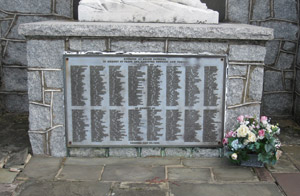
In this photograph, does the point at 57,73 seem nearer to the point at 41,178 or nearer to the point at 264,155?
the point at 41,178

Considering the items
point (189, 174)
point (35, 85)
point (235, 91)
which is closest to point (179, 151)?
point (189, 174)

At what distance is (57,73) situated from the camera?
125 inches

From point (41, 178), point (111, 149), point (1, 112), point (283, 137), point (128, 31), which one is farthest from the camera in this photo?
point (1, 112)

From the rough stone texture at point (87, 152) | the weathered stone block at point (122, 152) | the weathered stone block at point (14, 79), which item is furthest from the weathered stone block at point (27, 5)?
the weathered stone block at point (122, 152)

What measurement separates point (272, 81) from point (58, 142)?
255 centimetres

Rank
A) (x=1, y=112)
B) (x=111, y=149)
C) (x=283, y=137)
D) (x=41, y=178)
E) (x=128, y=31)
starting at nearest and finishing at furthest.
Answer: (x=41, y=178)
(x=128, y=31)
(x=111, y=149)
(x=283, y=137)
(x=1, y=112)

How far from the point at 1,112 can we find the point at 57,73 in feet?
5.41

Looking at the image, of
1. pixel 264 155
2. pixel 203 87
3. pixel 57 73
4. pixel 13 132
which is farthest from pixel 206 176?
pixel 13 132

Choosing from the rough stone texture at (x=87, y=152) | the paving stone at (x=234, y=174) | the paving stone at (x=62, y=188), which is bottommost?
the paving stone at (x=62, y=188)

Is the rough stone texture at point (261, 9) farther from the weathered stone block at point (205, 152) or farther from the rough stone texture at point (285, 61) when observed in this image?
the weathered stone block at point (205, 152)

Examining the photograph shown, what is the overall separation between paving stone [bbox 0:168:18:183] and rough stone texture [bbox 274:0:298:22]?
3187 mm

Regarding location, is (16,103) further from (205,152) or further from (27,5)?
(205,152)

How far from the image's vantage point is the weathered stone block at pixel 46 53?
3135mm

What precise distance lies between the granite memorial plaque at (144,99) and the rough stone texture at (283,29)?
58.1 inches
